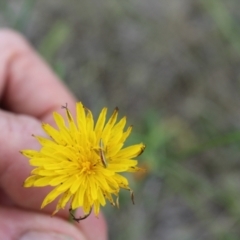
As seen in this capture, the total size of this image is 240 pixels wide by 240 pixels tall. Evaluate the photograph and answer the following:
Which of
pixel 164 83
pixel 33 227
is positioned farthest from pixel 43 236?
pixel 164 83

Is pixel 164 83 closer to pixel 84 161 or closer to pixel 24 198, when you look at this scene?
pixel 24 198

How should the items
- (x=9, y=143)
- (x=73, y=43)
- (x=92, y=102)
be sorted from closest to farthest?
1. (x=9, y=143)
2. (x=92, y=102)
3. (x=73, y=43)

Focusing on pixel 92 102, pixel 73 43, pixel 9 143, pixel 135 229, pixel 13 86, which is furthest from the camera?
pixel 73 43

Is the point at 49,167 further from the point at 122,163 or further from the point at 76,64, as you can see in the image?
the point at 76,64

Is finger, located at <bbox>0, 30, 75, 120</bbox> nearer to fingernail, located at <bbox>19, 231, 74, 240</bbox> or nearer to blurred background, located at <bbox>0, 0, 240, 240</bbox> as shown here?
blurred background, located at <bbox>0, 0, 240, 240</bbox>

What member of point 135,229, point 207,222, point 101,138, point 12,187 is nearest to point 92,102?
point 135,229

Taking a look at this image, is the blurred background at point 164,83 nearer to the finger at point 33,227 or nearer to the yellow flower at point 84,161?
the finger at point 33,227
